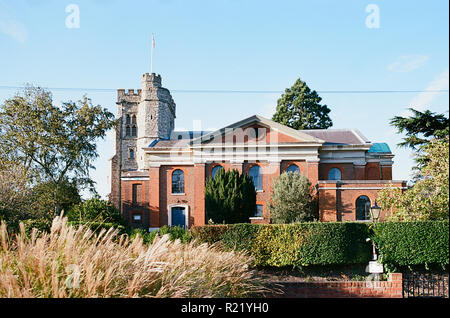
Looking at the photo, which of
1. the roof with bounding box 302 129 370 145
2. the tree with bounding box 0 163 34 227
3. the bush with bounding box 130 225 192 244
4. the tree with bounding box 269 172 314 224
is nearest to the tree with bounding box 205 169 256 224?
the tree with bounding box 269 172 314 224

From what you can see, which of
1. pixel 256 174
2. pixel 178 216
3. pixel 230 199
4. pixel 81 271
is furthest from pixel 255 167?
pixel 81 271

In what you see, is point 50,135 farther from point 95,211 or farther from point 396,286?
point 396,286

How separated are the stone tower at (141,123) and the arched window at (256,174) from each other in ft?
79.6

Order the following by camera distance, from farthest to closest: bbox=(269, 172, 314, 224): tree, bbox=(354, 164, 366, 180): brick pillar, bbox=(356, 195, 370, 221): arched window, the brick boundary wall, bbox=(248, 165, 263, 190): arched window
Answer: bbox=(354, 164, 366, 180): brick pillar < bbox=(248, 165, 263, 190): arched window < bbox=(356, 195, 370, 221): arched window < bbox=(269, 172, 314, 224): tree < the brick boundary wall

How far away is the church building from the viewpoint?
109 ft

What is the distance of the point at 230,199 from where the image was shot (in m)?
28.9

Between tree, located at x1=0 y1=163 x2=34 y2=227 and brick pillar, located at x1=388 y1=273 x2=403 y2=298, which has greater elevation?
tree, located at x1=0 y1=163 x2=34 y2=227

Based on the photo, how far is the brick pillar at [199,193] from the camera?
3409 cm

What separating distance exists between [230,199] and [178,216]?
8090mm

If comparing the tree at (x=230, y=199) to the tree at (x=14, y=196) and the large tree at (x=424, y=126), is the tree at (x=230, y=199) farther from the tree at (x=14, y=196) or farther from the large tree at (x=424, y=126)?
the large tree at (x=424, y=126)

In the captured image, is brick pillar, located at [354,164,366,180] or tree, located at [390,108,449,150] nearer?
tree, located at [390,108,449,150]

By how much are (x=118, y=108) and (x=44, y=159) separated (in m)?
27.6

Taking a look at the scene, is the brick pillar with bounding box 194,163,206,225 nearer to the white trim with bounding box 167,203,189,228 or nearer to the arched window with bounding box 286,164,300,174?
the white trim with bounding box 167,203,189,228

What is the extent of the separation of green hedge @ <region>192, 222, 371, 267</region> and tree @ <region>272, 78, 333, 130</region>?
29.5 m
